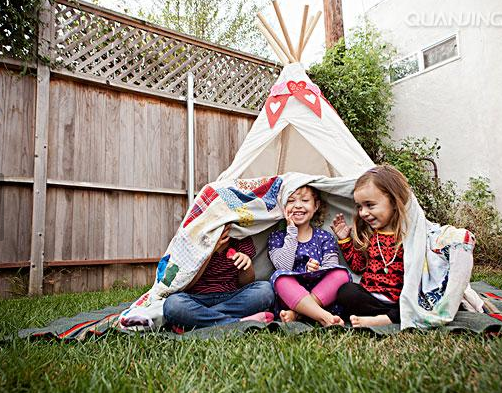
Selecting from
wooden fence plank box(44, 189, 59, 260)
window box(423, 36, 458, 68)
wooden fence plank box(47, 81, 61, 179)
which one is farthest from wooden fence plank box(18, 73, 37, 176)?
window box(423, 36, 458, 68)

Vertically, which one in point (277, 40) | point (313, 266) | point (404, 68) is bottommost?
point (313, 266)

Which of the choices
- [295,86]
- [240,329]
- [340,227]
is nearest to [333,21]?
[295,86]

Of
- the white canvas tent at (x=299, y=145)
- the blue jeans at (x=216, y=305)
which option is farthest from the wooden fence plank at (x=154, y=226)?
the blue jeans at (x=216, y=305)

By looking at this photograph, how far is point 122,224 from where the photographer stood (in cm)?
351

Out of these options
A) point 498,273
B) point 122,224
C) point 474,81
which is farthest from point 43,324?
point 474,81

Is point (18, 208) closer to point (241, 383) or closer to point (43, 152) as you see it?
point (43, 152)

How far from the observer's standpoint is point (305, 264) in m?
2.13

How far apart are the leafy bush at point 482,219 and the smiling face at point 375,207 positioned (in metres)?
→ 3.13

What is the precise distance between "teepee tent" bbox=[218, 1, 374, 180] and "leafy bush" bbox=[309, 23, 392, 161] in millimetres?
1763

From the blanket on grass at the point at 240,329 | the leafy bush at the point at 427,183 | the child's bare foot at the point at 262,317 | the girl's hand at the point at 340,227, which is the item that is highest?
the leafy bush at the point at 427,183

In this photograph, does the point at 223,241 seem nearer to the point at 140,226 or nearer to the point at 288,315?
the point at 288,315

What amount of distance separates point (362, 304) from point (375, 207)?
18.7 inches

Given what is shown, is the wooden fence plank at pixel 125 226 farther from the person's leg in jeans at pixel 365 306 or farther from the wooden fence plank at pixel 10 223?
the person's leg in jeans at pixel 365 306

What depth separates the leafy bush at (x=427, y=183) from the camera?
4.82m
